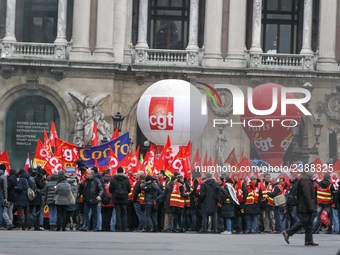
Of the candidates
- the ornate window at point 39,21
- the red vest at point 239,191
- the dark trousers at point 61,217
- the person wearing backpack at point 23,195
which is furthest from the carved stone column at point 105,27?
the dark trousers at point 61,217

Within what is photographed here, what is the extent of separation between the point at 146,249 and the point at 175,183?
10.3m

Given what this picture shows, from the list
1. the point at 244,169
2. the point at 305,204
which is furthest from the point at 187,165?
the point at 305,204

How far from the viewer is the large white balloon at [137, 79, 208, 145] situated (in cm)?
4659

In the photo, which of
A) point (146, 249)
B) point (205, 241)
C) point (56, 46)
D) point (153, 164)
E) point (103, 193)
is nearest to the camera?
point (146, 249)

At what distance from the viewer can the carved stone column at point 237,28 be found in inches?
2469

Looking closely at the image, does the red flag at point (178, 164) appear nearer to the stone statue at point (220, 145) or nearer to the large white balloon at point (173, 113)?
the stone statue at point (220, 145)

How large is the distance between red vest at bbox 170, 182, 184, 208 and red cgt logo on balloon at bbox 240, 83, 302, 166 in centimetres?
254

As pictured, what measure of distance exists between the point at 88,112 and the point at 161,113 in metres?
13.4

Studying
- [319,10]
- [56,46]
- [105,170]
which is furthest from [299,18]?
[105,170]

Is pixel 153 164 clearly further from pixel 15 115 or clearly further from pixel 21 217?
pixel 15 115

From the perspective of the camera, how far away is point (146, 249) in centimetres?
2939

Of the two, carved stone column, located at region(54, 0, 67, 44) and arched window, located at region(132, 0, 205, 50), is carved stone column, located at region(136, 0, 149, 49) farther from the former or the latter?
carved stone column, located at region(54, 0, 67, 44)

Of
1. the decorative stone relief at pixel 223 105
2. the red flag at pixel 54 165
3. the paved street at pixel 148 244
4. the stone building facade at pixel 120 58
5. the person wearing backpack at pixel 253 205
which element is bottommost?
the paved street at pixel 148 244

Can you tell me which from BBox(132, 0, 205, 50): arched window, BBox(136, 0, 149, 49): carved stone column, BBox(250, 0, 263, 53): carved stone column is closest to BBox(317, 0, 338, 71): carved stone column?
BBox(250, 0, 263, 53): carved stone column
